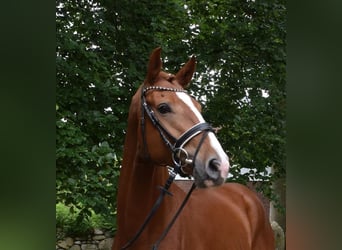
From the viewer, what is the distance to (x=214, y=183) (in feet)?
8.09

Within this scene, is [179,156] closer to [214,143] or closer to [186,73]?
[214,143]

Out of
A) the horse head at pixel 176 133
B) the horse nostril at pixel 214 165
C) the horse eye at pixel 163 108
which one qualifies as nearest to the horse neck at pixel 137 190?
the horse head at pixel 176 133

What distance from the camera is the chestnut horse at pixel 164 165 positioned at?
252 cm

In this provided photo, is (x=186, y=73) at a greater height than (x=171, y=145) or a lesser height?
greater

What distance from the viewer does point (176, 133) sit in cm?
264

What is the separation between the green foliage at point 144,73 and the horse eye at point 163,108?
61.0 inches

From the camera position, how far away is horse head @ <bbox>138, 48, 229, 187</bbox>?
2.46 m

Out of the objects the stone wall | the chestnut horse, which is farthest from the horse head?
the stone wall

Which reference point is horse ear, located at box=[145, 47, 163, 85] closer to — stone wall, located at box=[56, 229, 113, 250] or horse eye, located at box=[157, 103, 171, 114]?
horse eye, located at box=[157, 103, 171, 114]

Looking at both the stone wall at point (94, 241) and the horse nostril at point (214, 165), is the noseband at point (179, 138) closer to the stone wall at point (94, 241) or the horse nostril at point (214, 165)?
the horse nostril at point (214, 165)

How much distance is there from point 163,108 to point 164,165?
371 mm

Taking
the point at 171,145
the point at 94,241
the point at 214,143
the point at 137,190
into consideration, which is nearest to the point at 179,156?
the point at 171,145
